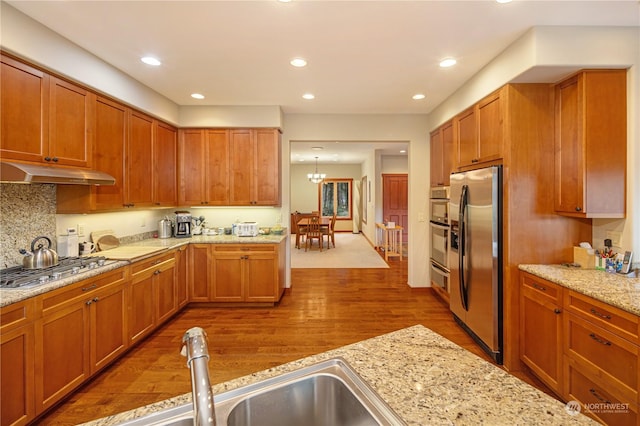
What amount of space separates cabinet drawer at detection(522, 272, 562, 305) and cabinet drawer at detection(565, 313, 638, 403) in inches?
5.6

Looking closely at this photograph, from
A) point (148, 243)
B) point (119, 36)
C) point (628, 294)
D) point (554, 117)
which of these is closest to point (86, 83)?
point (119, 36)

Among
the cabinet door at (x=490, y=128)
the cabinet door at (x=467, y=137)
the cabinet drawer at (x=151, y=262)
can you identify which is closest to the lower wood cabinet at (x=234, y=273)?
the cabinet drawer at (x=151, y=262)

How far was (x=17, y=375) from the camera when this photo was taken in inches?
68.7

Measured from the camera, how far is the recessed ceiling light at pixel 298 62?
9.09 feet

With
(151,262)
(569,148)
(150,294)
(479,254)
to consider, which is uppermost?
(569,148)

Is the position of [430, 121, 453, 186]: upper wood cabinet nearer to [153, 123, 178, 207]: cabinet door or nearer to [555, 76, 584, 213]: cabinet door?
[555, 76, 584, 213]: cabinet door

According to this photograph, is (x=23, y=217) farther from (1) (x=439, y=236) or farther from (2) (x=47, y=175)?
(1) (x=439, y=236)

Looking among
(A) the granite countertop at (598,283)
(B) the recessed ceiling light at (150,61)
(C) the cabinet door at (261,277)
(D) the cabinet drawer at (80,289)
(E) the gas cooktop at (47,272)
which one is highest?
(B) the recessed ceiling light at (150,61)

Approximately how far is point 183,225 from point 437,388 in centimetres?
395

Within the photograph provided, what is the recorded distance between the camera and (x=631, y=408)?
1.56 meters

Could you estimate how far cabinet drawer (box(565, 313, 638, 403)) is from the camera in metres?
1.57

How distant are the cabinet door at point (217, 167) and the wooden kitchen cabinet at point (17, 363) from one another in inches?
99.7

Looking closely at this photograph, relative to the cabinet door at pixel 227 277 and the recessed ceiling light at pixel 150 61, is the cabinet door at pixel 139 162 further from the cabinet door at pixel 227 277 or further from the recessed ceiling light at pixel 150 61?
the cabinet door at pixel 227 277

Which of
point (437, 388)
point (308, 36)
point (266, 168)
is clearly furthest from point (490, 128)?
point (266, 168)
